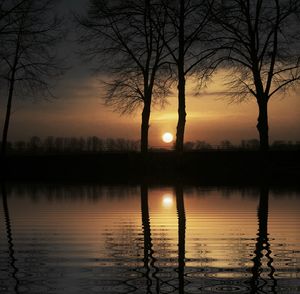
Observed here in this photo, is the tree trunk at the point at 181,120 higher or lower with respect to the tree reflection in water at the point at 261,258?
higher

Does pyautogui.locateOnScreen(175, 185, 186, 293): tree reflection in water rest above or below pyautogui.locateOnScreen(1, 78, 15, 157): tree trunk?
below

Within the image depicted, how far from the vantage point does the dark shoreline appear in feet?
101

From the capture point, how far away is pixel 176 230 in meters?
10.5

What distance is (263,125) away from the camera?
32.4 m

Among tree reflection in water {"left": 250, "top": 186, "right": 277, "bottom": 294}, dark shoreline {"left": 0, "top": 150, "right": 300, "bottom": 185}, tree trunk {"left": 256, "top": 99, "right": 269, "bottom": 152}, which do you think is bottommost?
tree reflection in water {"left": 250, "top": 186, "right": 277, "bottom": 294}

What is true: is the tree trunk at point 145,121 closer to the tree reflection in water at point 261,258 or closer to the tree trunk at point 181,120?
the tree trunk at point 181,120

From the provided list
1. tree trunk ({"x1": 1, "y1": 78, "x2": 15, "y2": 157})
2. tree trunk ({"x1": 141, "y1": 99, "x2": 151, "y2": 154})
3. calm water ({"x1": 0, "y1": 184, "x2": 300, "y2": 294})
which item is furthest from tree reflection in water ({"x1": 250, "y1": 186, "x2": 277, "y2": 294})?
tree trunk ({"x1": 1, "y1": 78, "x2": 15, "y2": 157})

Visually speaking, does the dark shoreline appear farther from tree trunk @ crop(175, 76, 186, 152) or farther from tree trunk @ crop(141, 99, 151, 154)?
tree trunk @ crop(141, 99, 151, 154)

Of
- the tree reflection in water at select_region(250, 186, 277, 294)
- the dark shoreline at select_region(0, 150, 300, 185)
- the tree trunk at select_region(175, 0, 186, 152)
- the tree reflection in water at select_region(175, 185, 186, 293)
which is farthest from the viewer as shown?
the tree trunk at select_region(175, 0, 186, 152)

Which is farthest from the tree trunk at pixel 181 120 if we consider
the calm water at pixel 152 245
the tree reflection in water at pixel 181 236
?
the calm water at pixel 152 245

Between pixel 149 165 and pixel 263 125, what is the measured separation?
6828mm

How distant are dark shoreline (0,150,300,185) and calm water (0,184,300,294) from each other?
14.0 m

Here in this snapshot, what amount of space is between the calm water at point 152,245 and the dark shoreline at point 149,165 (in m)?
14.0

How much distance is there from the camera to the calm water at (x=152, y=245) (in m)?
6.29
